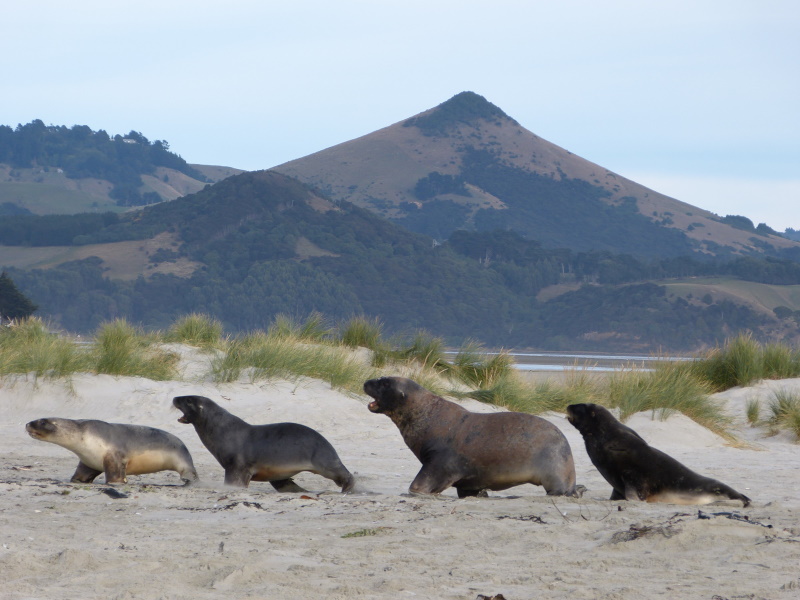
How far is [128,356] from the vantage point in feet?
38.4

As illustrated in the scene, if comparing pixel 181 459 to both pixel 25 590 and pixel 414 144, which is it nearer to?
pixel 25 590

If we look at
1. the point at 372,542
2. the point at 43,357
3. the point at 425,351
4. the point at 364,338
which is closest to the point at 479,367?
the point at 425,351

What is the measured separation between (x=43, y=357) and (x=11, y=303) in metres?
28.0

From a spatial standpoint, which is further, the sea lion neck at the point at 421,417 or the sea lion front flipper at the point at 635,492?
the sea lion neck at the point at 421,417

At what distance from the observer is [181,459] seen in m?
6.97

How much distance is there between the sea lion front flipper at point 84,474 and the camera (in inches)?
265

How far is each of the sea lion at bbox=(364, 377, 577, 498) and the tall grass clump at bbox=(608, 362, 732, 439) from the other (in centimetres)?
564

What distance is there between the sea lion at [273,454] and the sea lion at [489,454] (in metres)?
0.60

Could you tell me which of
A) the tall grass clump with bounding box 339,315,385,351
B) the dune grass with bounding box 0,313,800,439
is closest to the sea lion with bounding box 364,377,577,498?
the dune grass with bounding box 0,313,800,439

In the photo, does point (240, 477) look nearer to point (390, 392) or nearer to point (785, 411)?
point (390, 392)

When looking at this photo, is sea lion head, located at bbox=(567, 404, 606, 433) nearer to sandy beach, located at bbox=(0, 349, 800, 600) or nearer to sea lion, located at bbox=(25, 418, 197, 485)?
sandy beach, located at bbox=(0, 349, 800, 600)

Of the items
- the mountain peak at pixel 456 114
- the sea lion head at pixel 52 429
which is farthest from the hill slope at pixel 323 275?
the sea lion head at pixel 52 429

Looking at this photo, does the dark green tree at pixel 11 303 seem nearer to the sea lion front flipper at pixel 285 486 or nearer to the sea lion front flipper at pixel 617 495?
the sea lion front flipper at pixel 285 486

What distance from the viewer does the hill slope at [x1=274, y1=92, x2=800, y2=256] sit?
488ft
